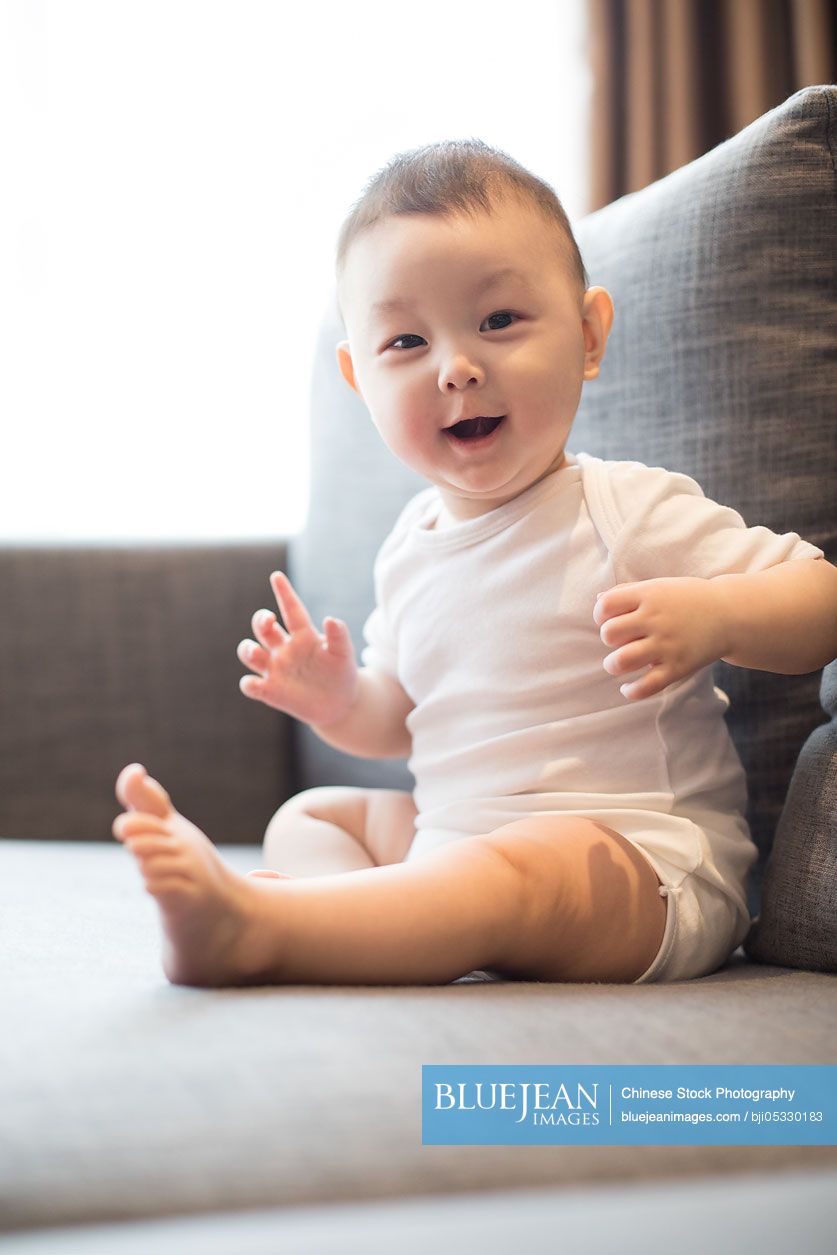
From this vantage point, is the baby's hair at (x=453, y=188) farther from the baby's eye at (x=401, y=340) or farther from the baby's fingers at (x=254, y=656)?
the baby's fingers at (x=254, y=656)

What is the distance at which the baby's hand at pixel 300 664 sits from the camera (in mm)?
1043

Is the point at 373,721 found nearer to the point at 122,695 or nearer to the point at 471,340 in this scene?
the point at 471,340

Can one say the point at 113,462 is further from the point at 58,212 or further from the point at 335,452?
the point at 335,452

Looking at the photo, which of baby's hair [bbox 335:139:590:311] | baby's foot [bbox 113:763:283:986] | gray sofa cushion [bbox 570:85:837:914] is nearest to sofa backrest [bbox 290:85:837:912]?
gray sofa cushion [bbox 570:85:837:914]

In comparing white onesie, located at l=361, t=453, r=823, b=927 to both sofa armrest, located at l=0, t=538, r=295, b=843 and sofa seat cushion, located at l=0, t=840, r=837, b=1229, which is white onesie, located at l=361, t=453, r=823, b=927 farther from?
sofa armrest, located at l=0, t=538, r=295, b=843

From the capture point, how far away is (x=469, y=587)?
1037mm

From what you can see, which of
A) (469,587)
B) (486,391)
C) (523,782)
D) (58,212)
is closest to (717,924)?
(523,782)

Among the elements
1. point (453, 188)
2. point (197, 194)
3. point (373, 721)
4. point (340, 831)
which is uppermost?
point (197, 194)

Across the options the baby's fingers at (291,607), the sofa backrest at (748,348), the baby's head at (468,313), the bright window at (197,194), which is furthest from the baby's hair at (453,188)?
the bright window at (197,194)

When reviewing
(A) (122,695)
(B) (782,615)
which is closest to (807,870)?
(B) (782,615)

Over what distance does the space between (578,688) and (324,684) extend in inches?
9.7

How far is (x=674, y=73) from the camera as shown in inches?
87.8

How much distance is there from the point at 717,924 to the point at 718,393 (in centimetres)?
45

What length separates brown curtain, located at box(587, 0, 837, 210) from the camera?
87.6 inches
